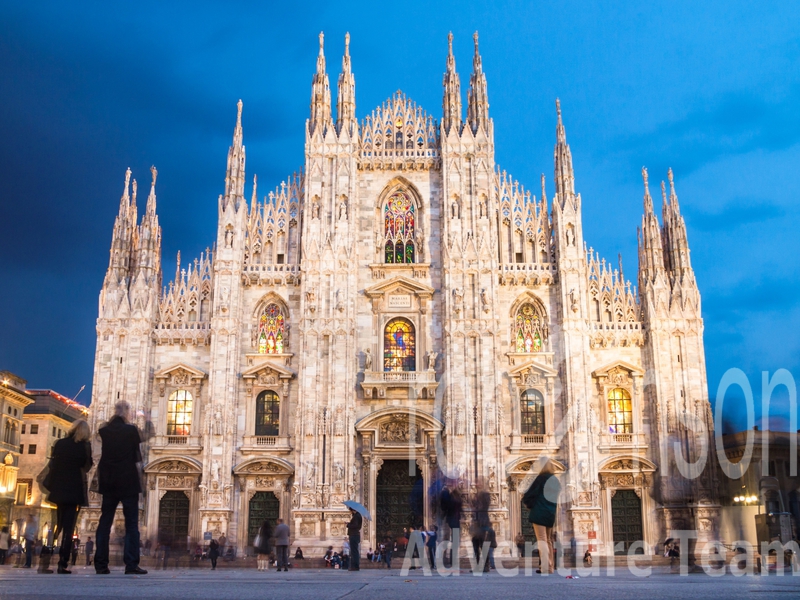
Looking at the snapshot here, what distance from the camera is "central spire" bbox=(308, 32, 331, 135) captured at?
40000 mm

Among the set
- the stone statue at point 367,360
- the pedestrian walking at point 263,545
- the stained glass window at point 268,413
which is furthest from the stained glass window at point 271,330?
the pedestrian walking at point 263,545

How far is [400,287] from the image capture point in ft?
127

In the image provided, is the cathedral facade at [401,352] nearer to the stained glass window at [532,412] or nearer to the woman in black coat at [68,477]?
the stained glass window at [532,412]

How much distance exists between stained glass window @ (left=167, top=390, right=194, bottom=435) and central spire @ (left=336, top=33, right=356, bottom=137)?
45.2ft

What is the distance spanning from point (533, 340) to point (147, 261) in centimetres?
1752

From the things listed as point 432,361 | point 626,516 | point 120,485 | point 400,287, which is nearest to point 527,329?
point 432,361

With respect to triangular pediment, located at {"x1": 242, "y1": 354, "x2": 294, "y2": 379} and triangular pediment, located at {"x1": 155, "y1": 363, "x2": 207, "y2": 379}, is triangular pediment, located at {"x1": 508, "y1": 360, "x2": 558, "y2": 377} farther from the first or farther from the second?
triangular pediment, located at {"x1": 155, "y1": 363, "x2": 207, "y2": 379}

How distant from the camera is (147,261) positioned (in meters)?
38.8

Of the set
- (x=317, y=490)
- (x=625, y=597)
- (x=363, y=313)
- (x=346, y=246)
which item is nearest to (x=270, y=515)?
(x=317, y=490)

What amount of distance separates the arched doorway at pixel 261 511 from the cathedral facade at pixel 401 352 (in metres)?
0.08

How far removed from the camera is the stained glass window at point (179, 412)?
123 feet

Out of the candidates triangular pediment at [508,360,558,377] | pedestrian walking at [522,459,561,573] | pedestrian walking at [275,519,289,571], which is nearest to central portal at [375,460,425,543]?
triangular pediment at [508,360,558,377]

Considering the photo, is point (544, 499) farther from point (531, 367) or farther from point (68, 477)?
point (531, 367)

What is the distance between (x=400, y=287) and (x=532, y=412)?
794 cm
